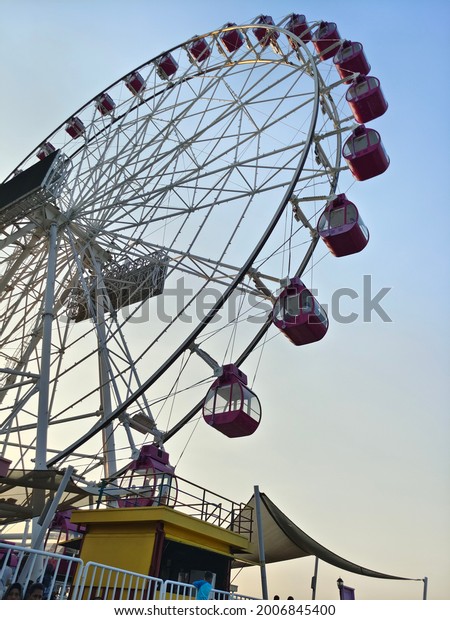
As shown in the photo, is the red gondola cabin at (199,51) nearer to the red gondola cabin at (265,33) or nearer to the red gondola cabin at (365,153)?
the red gondola cabin at (265,33)

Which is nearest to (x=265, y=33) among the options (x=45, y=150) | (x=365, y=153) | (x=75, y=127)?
(x=365, y=153)

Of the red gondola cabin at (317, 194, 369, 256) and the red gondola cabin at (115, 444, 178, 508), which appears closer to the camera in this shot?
the red gondola cabin at (115, 444, 178, 508)

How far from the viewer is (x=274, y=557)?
13453 mm

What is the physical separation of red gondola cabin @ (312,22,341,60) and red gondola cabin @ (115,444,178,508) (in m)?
12.8

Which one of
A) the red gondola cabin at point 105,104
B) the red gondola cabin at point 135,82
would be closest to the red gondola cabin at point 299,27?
the red gondola cabin at point 135,82

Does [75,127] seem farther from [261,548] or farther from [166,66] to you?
[261,548]

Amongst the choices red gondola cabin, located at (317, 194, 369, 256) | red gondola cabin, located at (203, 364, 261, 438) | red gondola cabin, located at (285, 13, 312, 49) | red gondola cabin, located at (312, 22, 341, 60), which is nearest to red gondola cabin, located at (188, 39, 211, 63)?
red gondola cabin, located at (285, 13, 312, 49)

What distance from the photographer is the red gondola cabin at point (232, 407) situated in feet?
38.5

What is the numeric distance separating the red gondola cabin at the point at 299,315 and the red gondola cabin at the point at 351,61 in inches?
292

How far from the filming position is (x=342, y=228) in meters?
14.4

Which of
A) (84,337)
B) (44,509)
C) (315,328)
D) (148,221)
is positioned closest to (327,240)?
(315,328)

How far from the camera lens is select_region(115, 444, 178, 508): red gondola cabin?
433 inches

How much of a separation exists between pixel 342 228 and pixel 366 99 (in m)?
4.38

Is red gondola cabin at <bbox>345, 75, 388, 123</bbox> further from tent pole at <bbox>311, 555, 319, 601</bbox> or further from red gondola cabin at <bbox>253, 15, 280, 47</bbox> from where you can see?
tent pole at <bbox>311, 555, 319, 601</bbox>
